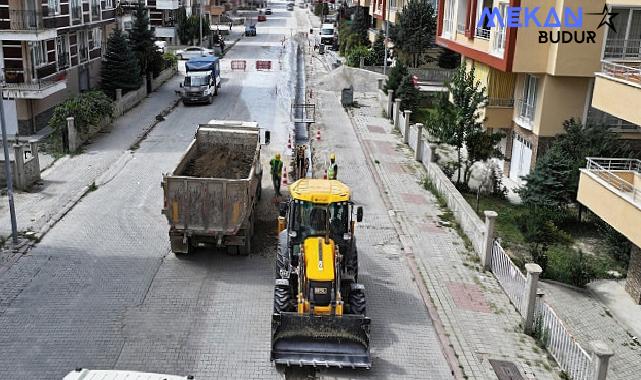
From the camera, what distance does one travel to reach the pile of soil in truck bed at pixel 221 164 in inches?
739

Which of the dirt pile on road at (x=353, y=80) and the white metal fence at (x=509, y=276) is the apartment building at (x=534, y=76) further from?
the dirt pile on road at (x=353, y=80)

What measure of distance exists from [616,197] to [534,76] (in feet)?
34.3

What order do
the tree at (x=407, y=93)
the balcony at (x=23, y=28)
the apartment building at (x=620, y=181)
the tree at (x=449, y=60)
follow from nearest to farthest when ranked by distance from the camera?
the apartment building at (x=620, y=181), the balcony at (x=23, y=28), the tree at (x=407, y=93), the tree at (x=449, y=60)

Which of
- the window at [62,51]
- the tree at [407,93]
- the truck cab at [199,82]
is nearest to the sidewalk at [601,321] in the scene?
the tree at [407,93]

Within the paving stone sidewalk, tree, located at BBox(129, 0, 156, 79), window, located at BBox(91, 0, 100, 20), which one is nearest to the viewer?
the paving stone sidewalk

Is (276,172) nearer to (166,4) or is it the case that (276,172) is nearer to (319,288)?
(319,288)

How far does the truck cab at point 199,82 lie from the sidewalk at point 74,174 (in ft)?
7.33

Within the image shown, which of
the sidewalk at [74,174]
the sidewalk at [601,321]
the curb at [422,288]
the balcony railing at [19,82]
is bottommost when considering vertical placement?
the sidewalk at [601,321]

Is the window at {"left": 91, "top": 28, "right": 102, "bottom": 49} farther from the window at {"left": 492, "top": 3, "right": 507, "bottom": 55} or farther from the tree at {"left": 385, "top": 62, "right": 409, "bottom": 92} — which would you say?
the window at {"left": 492, "top": 3, "right": 507, "bottom": 55}

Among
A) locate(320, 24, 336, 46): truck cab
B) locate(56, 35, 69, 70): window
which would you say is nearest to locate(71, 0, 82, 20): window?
locate(56, 35, 69, 70): window

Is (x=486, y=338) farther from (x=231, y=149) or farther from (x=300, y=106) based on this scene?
(x=300, y=106)

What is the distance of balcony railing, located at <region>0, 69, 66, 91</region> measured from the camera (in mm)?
27844

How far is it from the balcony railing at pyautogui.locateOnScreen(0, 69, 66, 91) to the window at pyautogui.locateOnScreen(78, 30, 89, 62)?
7.06m

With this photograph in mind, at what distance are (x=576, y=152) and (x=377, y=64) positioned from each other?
31.6 meters
